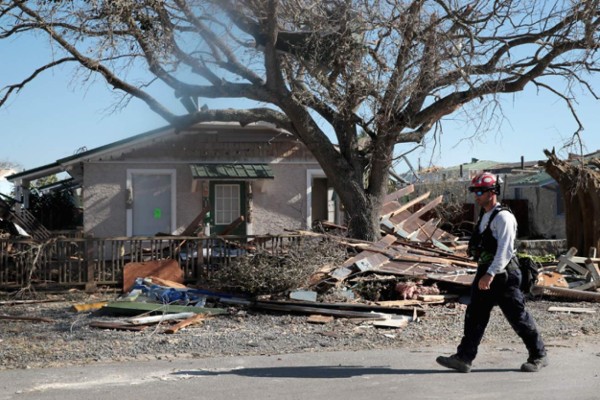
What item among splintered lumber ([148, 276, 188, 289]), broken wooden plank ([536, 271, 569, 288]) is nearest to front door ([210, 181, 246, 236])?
splintered lumber ([148, 276, 188, 289])

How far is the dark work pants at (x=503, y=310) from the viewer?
704 centimetres

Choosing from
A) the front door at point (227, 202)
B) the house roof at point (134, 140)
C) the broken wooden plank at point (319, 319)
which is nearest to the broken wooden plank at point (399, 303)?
the broken wooden plank at point (319, 319)

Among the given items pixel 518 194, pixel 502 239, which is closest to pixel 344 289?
pixel 502 239

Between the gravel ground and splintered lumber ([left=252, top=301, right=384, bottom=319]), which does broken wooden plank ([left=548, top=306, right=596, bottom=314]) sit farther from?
splintered lumber ([left=252, top=301, right=384, bottom=319])

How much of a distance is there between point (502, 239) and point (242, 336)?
12.7 feet

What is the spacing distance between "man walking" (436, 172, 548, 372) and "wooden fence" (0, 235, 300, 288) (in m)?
6.19

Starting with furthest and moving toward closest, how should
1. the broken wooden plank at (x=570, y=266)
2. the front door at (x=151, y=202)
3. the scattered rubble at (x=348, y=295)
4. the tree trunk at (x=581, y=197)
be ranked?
the front door at (x=151, y=202)
the tree trunk at (x=581, y=197)
the broken wooden plank at (x=570, y=266)
the scattered rubble at (x=348, y=295)

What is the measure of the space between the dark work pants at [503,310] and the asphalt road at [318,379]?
28 cm

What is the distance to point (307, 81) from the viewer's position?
1493 centimetres

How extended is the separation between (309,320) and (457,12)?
656 centimetres

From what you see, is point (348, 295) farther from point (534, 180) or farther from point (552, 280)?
point (534, 180)

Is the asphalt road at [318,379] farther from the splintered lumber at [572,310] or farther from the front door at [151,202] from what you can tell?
the front door at [151,202]

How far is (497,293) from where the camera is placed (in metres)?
7.06

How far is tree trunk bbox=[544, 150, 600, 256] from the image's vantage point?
15117mm
